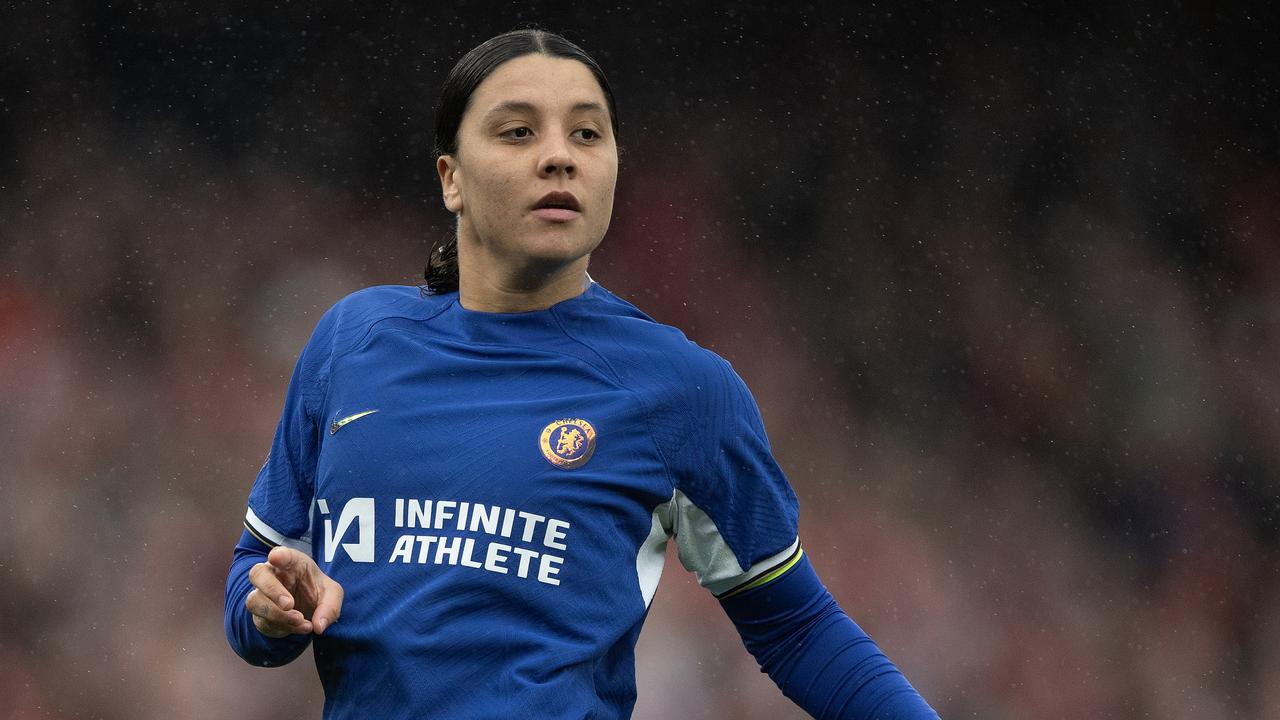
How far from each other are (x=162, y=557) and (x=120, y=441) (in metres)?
0.62

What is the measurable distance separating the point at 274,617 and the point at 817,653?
2.32 ft

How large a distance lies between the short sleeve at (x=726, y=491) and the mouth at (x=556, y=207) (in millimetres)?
261

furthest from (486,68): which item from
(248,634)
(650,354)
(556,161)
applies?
(248,634)

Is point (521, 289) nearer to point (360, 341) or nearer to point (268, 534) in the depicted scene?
point (360, 341)

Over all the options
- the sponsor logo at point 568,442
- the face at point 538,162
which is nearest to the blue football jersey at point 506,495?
the sponsor logo at point 568,442

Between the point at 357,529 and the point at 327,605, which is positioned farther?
the point at 357,529

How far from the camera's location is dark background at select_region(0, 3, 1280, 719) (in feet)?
23.4

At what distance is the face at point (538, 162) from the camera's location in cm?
185

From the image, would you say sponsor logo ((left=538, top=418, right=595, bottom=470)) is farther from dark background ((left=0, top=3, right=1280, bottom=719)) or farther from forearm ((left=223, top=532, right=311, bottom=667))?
dark background ((left=0, top=3, right=1280, bottom=719))

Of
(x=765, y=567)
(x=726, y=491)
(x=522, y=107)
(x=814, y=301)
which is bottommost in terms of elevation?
(x=814, y=301)

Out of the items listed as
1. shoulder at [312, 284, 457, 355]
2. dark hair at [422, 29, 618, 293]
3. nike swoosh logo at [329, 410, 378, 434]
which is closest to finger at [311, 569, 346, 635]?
nike swoosh logo at [329, 410, 378, 434]

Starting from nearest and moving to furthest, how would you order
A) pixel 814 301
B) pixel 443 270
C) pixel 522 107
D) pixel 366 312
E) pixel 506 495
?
pixel 506 495 < pixel 522 107 < pixel 366 312 < pixel 443 270 < pixel 814 301

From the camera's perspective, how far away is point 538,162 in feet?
6.02

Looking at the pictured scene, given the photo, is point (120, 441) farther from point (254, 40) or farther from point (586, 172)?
point (586, 172)
